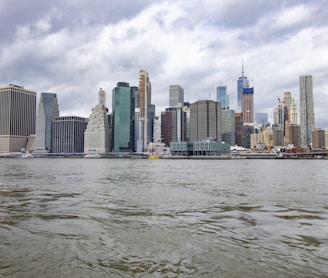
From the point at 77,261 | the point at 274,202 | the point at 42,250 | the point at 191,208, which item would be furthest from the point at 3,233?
the point at 274,202

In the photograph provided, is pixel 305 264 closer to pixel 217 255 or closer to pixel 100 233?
pixel 217 255

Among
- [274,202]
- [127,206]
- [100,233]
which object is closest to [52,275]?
[100,233]

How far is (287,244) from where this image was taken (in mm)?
13547

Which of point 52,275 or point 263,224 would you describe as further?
point 263,224

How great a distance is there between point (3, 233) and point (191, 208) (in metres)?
12.2

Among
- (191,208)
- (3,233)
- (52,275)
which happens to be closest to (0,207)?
(3,233)

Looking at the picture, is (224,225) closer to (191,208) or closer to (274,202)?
(191,208)

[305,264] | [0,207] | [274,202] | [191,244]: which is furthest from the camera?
[274,202]

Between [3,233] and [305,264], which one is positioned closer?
[305,264]

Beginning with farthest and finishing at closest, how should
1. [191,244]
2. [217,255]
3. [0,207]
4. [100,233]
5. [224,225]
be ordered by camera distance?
1. [0,207]
2. [224,225]
3. [100,233]
4. [191,244]
5. [217,255]

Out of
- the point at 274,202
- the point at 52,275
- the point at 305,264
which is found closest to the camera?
the point at 52,275

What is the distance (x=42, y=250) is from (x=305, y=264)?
9384 mm

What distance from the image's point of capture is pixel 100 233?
50.1ft

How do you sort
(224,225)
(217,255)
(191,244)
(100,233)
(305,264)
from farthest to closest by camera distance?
(224,225) < (100,233) < (191,244) < (217,255) < (305,264)
